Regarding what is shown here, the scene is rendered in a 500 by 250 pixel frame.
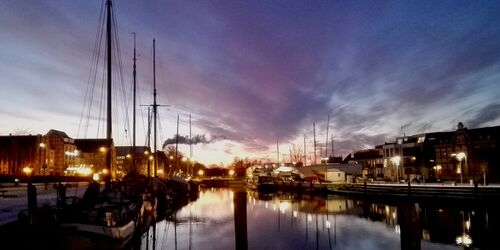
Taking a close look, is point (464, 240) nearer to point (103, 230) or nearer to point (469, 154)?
point (103, 230)

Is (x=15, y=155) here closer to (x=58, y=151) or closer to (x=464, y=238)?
(x=58, y=151)

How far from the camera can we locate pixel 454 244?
29.7 meters

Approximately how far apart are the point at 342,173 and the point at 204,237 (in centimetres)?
6588

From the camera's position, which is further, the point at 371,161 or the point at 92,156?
the point at 371,161

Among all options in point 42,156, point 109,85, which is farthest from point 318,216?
point 42,156

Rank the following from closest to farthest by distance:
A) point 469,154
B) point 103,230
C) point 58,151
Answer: point 103,230 → point 469,154 → point 58,151

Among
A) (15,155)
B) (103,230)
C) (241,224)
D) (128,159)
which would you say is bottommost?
(103,230)

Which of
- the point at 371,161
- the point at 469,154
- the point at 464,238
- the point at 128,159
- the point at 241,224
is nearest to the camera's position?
the point at 241,224

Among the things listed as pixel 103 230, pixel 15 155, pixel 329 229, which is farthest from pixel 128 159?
pixel 103 230

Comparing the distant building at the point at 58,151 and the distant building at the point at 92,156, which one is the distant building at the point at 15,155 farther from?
the distant building at the point at 92,156

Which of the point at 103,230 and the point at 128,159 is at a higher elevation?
the point at 128,159

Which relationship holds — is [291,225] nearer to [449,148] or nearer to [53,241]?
[53,241]

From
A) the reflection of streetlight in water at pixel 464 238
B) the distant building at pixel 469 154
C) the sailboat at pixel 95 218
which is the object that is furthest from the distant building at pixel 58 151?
the distant building at pixel 469 154

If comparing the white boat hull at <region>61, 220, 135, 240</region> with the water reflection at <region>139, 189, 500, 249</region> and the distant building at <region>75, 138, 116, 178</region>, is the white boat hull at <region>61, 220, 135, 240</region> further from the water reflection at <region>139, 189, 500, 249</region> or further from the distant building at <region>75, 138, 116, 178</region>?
the distant building at <region>75, 138, 116, 178</region>
